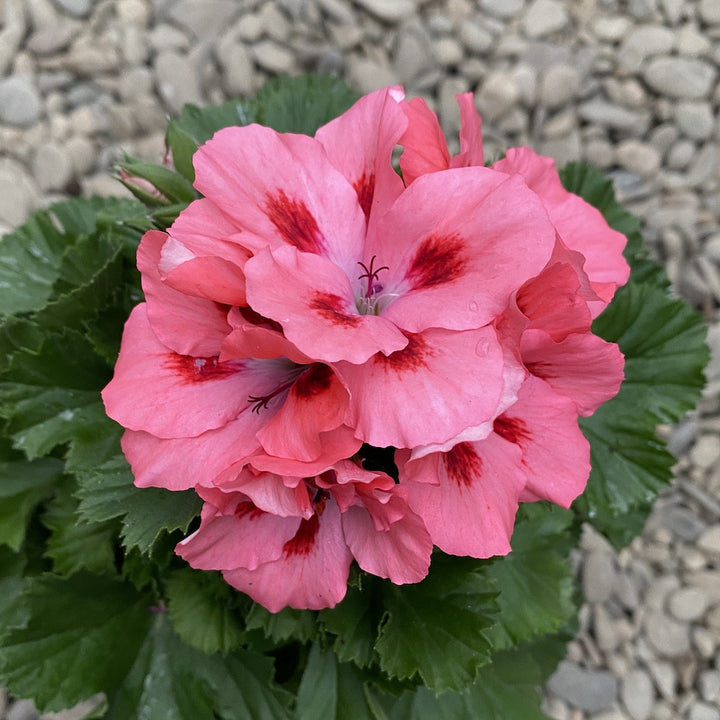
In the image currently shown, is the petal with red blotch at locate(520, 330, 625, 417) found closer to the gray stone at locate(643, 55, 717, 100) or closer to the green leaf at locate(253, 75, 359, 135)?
the green leaf at locate(253, 75, 359, 135)

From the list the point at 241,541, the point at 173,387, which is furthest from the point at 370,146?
the point at 241,541

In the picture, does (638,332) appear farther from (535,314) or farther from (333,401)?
(333,401)

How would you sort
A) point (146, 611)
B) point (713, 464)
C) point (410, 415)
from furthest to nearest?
1. point (713, 464)
2. point (146, 611)
3. point (410, 415)

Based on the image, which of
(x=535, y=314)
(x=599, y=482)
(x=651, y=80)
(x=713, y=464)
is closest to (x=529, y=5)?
(x=651, y=80)

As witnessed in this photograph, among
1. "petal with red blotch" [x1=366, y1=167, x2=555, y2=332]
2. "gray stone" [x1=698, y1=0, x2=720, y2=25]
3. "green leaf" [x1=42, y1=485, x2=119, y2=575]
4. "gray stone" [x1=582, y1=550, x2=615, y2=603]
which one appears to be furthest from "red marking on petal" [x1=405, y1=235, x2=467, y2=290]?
"gray stone" [x1=698, y1=0, x2=720, y2=25]

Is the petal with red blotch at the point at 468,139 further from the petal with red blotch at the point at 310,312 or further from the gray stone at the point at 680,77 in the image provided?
the gray stone at the point at 680,77

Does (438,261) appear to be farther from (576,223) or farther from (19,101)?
(19,101)
